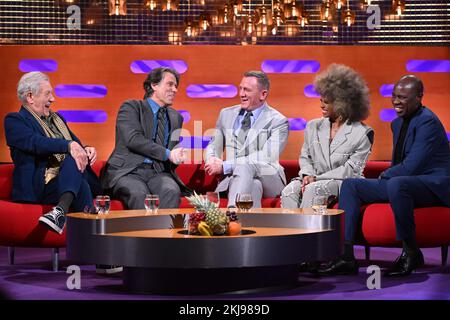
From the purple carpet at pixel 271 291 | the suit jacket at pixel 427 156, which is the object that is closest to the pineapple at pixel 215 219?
the purple carpet at pixel 271 291

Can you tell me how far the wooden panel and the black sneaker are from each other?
326 centimetres

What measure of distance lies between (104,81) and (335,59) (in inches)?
88.9

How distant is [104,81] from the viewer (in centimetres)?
802

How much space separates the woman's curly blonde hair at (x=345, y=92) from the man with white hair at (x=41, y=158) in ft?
5.56

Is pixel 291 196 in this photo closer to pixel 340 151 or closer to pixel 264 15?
pixel 340 151

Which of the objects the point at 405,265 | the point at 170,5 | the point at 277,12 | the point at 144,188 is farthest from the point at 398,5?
the point at 405,265

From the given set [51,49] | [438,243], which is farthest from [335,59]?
[438,243]

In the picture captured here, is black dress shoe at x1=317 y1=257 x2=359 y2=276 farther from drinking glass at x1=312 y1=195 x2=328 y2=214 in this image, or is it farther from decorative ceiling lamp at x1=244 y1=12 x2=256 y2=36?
decorative ceiling lamp at x1=244 y1=12 x2=256 y2=36

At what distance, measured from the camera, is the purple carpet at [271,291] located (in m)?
4.06

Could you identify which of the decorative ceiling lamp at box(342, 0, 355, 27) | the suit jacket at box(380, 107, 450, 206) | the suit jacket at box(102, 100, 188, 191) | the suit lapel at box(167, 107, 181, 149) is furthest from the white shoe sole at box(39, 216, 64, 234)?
the decorative ceiling lamp at box(342, 0, 355, 27)

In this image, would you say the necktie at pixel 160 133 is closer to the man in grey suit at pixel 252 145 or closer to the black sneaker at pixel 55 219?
the man in grey suit at pixel 252 145

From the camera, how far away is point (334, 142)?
5613 mm

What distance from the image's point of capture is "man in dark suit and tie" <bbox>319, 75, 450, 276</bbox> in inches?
192

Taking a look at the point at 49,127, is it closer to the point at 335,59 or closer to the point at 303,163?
the point at 303,163
